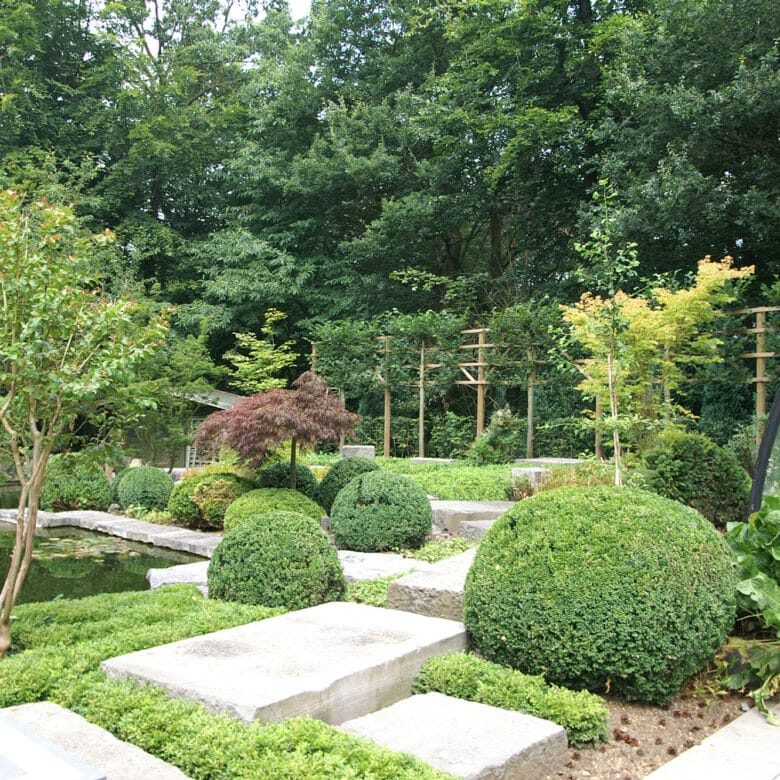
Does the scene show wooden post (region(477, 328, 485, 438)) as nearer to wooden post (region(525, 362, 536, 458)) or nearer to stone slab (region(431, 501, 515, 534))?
wooden post (region(525, 362, 536, 458))

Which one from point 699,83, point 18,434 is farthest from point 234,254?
point 18,434

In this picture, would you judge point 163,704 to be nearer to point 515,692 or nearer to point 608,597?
point 515,692

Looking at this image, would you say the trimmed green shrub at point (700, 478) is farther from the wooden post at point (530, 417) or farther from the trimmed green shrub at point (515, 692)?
the wooden post at point (530, 417)

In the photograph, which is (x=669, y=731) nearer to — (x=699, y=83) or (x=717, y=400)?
(x=717, y=400)

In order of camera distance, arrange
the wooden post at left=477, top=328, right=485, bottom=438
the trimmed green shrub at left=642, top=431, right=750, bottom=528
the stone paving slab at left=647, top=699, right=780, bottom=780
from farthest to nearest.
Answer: the wooden post at left=477, top=328, right=485, bottom=438, the trimmed green shrub at left=642, top=431, right=750, bottom=528, the stone paving slab at left=647, top=699, right=780, bottom=780

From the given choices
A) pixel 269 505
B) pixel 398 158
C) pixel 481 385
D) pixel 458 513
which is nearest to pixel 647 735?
pixel 458 513

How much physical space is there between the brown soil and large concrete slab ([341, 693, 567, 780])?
146 mm

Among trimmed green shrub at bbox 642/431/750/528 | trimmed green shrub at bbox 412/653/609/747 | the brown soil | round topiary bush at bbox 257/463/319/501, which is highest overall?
trimmed green shrub at bbox 642/431/750/528

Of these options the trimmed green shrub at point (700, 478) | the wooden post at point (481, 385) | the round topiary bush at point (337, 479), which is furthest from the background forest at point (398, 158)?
A: the trimmed green shrub at point (700, 478)

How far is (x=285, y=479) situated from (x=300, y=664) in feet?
18.8

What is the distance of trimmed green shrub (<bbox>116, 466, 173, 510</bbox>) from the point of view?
10781 mm

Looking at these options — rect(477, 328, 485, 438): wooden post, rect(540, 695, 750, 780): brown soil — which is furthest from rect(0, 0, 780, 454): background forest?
rect(540, 695, 750, 780): brown soil

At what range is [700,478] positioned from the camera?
6039 millimetres

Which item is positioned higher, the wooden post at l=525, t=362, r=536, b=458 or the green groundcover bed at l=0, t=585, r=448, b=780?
the wooden post at l=525, t=362, r=536, b=458
